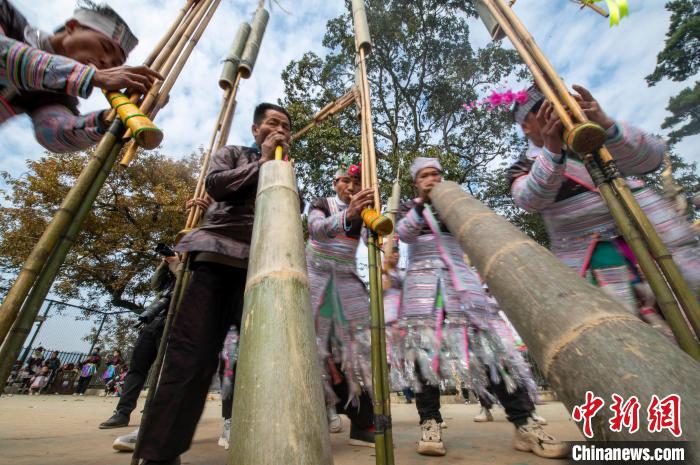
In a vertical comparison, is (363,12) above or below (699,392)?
above

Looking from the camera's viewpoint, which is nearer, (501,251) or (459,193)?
(501,251)

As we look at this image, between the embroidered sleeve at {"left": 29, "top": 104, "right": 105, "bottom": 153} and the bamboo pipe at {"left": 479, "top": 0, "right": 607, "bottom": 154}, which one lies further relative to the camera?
the embroidered sleeve at {"left": 29, "top": 104, "right": 105, "bottom": 153}

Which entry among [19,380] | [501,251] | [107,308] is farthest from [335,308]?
[107,308]

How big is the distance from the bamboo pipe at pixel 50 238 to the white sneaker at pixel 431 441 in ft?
7.10

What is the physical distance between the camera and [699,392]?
1.93ft

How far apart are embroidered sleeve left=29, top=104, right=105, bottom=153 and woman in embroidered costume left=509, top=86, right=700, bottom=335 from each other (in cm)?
199

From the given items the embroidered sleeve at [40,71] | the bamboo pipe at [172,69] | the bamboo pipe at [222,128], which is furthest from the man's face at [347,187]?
the embroidered sleeve at [40,71]

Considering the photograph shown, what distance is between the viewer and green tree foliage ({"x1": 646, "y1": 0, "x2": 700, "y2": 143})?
16250mm

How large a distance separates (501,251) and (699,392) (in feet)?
1.74

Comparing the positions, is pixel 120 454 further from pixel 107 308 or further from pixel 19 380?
pixel 107 308

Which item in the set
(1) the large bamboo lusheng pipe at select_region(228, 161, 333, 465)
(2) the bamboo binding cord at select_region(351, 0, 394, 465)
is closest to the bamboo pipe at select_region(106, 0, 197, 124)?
(1) the large bamboo lusheng pipe at select_region(228, 161, 333, 465)

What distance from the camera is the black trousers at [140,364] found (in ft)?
12.1

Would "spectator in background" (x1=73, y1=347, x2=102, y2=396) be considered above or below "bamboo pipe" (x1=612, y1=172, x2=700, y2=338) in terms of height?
above

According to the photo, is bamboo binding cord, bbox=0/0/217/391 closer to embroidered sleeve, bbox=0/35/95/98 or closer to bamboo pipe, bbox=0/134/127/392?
bamboo pipe, bbox=0/134/127/392
